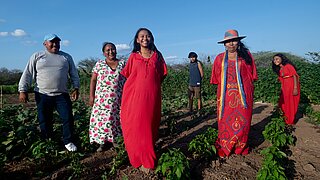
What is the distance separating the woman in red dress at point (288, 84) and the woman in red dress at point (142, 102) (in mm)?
3756

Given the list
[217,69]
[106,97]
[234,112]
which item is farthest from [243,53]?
[106,97]

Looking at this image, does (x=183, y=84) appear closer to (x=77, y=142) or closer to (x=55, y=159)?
(x=77, y=142)

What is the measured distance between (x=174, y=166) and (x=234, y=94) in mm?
1406

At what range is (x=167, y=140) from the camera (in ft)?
15.0

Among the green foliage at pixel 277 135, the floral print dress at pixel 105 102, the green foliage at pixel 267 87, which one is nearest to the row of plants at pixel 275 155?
the green foliage at pixel 277 135

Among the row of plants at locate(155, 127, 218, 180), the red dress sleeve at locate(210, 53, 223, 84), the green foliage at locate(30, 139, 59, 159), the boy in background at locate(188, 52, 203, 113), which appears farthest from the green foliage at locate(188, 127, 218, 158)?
the boy in background at locate(188, 52, 203, 113)

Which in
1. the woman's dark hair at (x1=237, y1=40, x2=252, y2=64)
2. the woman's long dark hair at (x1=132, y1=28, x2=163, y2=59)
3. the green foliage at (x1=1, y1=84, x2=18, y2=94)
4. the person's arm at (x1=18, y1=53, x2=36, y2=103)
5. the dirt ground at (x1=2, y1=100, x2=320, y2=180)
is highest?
the woman's long dark hair at (x1=132, y1=28, x2=163, y2=59)

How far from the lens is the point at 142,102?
2.91m

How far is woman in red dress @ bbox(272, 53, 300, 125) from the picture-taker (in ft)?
18.4

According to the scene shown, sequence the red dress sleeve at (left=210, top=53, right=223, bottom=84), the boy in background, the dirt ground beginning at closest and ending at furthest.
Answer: the dirt ground, the red dress sleeve at (left=210, top=53, right=223, bottom=84), the boy in background

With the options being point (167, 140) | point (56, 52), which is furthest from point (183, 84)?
point (56, 52)

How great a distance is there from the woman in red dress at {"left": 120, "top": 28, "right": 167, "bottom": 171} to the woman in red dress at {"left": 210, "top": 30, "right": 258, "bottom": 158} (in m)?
0.99

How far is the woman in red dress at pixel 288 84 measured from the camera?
18.4ft

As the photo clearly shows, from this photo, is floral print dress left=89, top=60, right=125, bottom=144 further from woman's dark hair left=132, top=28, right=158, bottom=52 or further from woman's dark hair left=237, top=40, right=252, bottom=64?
woman's dark hair left=237, top=40, right=252, bottom=64
